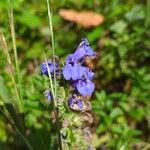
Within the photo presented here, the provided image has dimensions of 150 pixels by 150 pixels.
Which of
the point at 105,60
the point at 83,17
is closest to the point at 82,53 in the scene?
the point at 105,60

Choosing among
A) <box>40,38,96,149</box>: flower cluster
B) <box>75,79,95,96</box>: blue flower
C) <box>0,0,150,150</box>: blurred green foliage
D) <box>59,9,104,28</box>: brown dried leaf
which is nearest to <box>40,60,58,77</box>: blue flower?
<box>40,38,96,149</box>: flower cluster

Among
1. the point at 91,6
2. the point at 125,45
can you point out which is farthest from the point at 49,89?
the point at 91,6

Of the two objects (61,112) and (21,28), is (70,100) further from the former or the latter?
(21,28)

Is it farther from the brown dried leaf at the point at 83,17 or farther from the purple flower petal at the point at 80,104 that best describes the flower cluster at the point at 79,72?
the brown dried leaf at the point at 83,17

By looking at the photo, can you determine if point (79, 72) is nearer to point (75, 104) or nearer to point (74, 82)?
point (74, 82)

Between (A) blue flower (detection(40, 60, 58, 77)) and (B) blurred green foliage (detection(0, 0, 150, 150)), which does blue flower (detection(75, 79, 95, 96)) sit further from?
(B) blurred green foliage (detection(0, 0, 150, 150))
